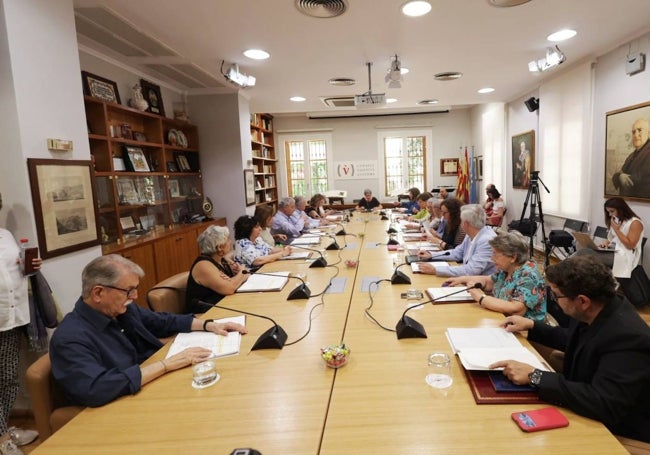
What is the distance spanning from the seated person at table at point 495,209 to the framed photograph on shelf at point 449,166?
2.88 m

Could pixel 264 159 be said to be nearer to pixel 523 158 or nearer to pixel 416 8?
pixel 523 158

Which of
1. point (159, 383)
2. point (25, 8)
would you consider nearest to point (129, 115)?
point (25, 8)

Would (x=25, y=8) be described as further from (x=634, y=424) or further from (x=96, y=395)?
(x=634, y=424)

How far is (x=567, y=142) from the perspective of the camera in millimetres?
5258

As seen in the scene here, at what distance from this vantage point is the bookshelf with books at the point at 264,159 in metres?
8.44

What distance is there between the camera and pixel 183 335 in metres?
1.86

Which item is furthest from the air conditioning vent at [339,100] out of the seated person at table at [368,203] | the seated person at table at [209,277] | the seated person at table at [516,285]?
the seated person at table at [516,285]

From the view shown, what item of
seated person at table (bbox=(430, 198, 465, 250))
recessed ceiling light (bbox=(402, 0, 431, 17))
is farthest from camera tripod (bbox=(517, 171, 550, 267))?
recessed ceiling light (bbox=(402, 0, 431, 17))

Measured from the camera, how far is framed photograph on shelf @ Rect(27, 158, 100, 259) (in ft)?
7.38

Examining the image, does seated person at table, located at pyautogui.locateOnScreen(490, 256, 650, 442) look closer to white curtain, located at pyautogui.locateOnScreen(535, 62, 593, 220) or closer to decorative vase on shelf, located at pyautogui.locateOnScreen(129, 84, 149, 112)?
white curtain, located at pyautogui.locateOnScreen(535, 62, 593, 220)

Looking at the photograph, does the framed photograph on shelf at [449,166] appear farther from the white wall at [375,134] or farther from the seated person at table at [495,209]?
the seated person at table at [495,209]

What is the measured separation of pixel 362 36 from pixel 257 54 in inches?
43.7

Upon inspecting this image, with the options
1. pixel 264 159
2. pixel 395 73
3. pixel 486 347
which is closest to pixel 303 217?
pixel 395 73

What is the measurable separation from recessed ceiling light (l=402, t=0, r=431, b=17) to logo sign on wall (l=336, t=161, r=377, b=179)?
7.09m
